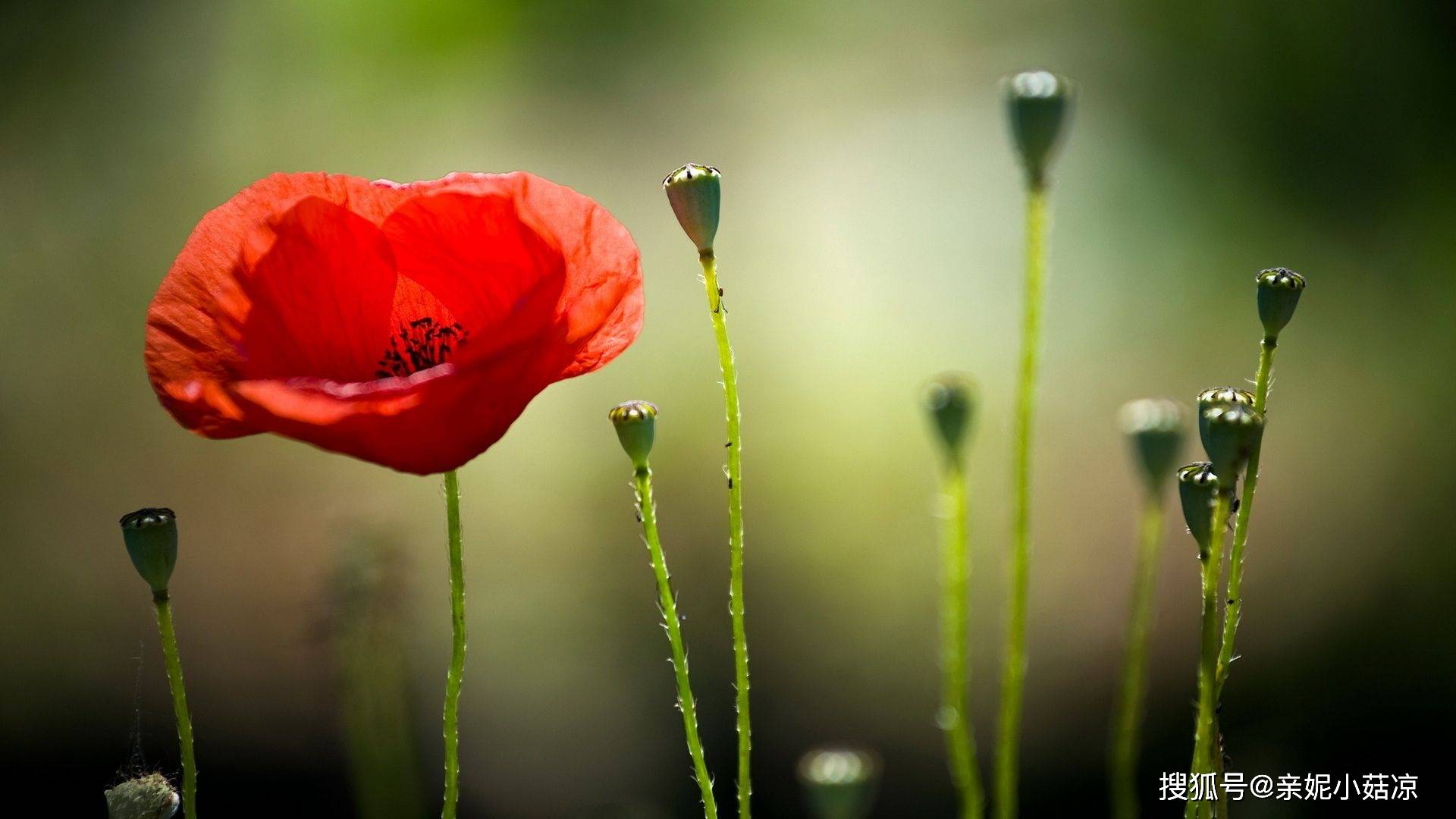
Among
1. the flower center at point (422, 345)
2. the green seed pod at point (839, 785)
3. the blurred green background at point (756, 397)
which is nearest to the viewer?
the green seed pod at point (839, 785)

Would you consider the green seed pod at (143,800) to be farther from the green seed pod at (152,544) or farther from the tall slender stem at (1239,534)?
the tall slender stem at (1239,534)

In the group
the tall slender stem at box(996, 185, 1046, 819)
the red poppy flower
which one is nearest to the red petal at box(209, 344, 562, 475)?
the red poppy flower

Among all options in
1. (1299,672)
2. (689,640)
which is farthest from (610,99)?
(1299,672)

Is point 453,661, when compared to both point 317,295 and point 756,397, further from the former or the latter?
point 756,397

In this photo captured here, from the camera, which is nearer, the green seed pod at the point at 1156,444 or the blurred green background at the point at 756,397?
the green seed pod at the point at 1156,444

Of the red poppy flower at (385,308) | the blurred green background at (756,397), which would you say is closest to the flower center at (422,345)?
the red poppy flower at (385,308)

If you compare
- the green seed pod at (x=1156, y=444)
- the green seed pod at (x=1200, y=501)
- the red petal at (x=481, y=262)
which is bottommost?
the green seed pod at (x=1200, y=501)

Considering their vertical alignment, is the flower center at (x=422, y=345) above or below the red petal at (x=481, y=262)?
below

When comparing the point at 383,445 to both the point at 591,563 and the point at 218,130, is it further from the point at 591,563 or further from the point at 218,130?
the point at 218,130

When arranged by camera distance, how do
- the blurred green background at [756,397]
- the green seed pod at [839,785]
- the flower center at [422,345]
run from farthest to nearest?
the blurred green background at [756,397]
the flower center at [422,345]
the green seed pod at [839,785]
